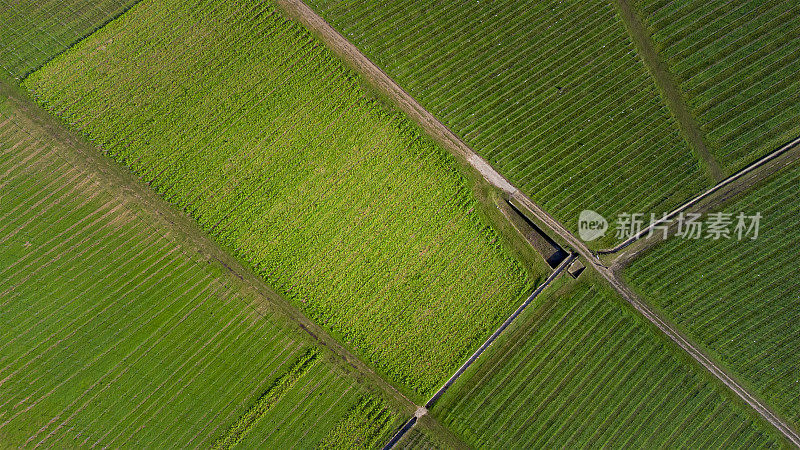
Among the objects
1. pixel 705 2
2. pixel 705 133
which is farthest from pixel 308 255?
pixel 705 2

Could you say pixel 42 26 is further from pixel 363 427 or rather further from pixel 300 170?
pixel 363 427

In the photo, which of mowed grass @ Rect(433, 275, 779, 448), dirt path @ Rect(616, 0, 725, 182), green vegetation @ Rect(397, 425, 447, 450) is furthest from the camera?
dirt path @ Rect(616, 0, 725, 182)

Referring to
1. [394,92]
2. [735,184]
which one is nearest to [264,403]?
[394,92]

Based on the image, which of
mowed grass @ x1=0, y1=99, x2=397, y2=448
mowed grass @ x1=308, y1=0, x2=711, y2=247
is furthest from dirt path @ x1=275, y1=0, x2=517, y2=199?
Result: mowed grass @ x1=0, y1=99, x2=397, y2=448

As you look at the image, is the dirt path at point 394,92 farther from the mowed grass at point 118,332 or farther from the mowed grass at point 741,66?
the mowed grass at point 118,332

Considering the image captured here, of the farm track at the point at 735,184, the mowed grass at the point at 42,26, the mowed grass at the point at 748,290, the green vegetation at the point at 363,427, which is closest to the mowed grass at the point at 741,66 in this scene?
the farm track at the point at 735,184

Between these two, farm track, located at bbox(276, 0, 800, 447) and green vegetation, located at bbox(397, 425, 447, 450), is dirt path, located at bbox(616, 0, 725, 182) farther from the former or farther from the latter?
green vegetation, located at bbox(397, 425, 447, 450)
